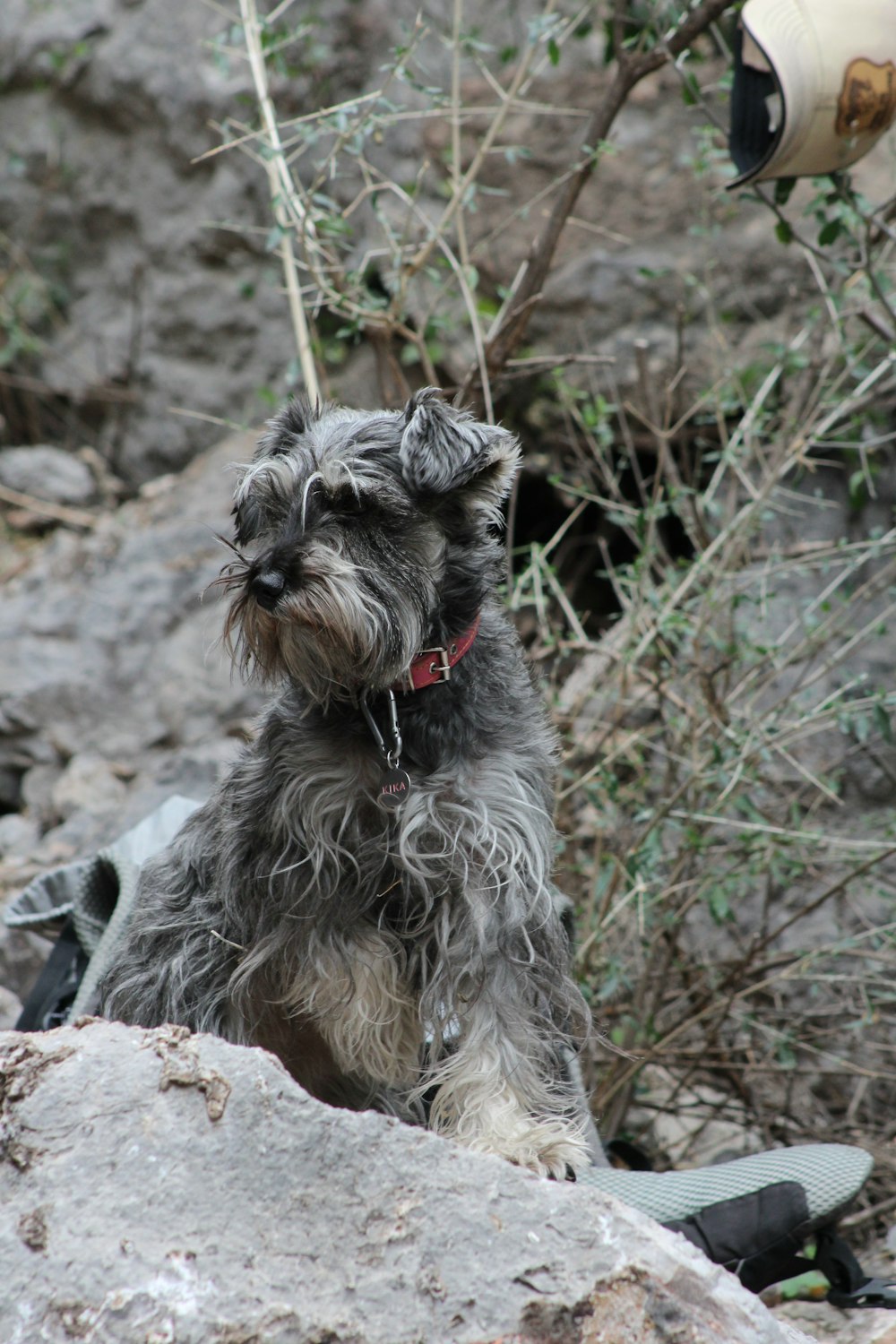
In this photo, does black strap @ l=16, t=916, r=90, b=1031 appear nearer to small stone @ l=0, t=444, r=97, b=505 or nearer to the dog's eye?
the dog's eye

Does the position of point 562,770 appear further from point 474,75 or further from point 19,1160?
point 474,75

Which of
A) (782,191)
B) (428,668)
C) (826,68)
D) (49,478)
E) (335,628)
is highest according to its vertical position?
(826,68)

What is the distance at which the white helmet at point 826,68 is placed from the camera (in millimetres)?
3633

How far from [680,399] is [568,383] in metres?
0.89

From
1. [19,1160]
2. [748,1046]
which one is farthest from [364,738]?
[748,1046]

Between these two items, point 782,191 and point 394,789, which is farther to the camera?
point 782,191

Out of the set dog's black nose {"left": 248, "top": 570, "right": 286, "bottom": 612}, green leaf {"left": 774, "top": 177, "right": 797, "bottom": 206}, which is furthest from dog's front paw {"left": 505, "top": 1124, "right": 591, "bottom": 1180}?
green leaf {"left": 774, "top": 177, "right": 797, "bottom": 206}

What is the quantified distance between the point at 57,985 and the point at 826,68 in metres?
3.51

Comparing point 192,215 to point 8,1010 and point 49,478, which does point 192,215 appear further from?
point 8,1010

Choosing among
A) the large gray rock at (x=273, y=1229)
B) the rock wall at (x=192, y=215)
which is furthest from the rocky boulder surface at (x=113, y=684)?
the large gray rock at (x=273, y=1229)

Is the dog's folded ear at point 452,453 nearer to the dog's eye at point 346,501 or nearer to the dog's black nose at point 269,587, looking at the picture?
the dog's eye at point 346,501

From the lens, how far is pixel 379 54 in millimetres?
7316

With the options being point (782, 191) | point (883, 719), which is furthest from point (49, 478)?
point (883, 719)

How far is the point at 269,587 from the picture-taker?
2742 millimetres
